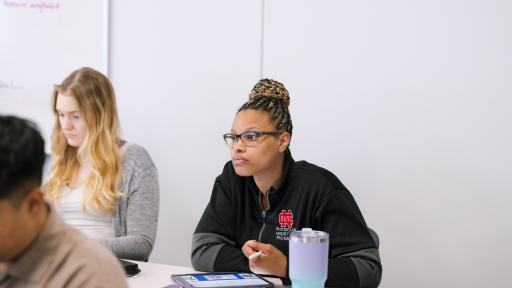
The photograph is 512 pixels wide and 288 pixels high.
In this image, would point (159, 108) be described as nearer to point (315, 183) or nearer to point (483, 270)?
point (315, 183)

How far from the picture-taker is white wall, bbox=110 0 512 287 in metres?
2.40

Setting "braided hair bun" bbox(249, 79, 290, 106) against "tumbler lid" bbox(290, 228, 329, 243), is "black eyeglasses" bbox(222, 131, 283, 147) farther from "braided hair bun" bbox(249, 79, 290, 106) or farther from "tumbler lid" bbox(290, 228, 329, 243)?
"tumbler lid" bbox(290, 228, 329, 243)

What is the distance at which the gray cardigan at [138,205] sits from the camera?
7.17 ft

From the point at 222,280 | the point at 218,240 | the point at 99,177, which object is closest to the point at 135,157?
the point at 99,177

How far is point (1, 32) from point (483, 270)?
8.55 ft

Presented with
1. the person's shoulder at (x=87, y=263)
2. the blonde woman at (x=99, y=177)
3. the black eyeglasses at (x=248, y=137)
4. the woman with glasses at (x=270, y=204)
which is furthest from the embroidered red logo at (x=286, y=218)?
the person's shoulder at (x=87, y=263)

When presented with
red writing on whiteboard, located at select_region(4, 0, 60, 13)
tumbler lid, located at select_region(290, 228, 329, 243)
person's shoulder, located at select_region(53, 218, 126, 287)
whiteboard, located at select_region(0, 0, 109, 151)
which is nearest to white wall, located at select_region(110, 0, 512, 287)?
whiteboard, located at select_region(0, 0, 109, 151)

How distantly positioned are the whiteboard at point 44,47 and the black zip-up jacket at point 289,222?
1354 mm

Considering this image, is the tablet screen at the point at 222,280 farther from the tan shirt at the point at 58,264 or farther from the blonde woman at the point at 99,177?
the tan shirt at the point at 58,264

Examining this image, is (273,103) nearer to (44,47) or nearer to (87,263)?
(87,263)

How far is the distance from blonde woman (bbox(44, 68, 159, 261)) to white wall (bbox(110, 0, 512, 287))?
70cm

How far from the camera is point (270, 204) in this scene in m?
2.00

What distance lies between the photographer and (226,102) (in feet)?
9.36

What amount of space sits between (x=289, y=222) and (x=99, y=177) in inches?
27.8
